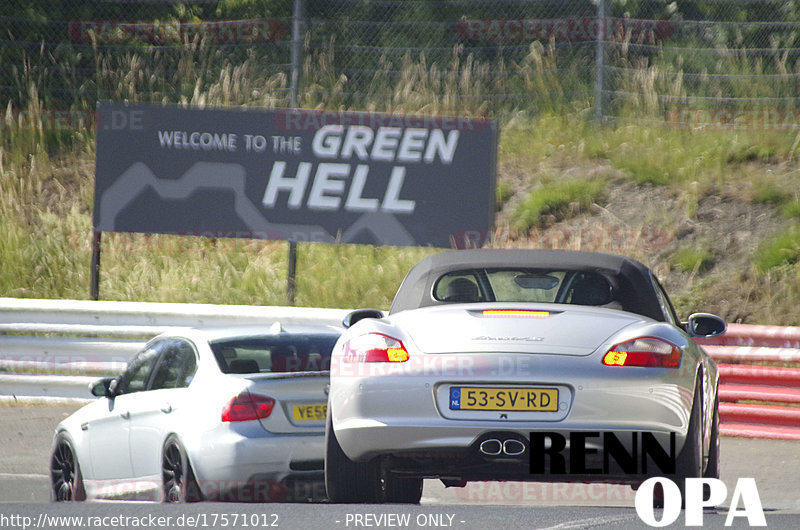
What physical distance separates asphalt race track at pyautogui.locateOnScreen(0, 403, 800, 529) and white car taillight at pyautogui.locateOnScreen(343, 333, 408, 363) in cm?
76

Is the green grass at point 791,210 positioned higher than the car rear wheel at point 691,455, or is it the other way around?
the green grass at point 791,210

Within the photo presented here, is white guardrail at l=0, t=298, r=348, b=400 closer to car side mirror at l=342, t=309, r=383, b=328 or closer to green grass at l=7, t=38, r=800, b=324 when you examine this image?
green grass at l=7, t=38, r=800, b=324

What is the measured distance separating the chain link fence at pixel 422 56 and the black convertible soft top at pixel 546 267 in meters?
10.3

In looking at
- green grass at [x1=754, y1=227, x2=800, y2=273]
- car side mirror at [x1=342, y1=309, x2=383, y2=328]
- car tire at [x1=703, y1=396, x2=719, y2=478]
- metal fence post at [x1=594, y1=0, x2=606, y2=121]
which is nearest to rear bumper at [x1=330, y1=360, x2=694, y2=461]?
car tire at [x1=703, y1=396, x2=719, y2=478]

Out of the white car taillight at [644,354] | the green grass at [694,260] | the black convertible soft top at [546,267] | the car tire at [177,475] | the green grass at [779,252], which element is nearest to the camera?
the white car taillight at [644,354]

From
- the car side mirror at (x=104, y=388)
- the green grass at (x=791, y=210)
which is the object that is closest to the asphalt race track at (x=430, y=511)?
the car side mirror at (x=104, y=388)

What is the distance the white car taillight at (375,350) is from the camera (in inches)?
245

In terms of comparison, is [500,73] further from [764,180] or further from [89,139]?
[89,139]

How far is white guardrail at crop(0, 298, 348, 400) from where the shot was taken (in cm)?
1212

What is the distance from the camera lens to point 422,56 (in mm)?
19047

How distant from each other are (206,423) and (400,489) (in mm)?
1177

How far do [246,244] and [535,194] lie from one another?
13.2 feet

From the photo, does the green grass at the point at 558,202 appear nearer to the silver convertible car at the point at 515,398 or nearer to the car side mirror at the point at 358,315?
the car side mirror at the point at 358,315

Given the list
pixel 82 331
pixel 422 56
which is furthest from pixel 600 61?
pixel 82 331
